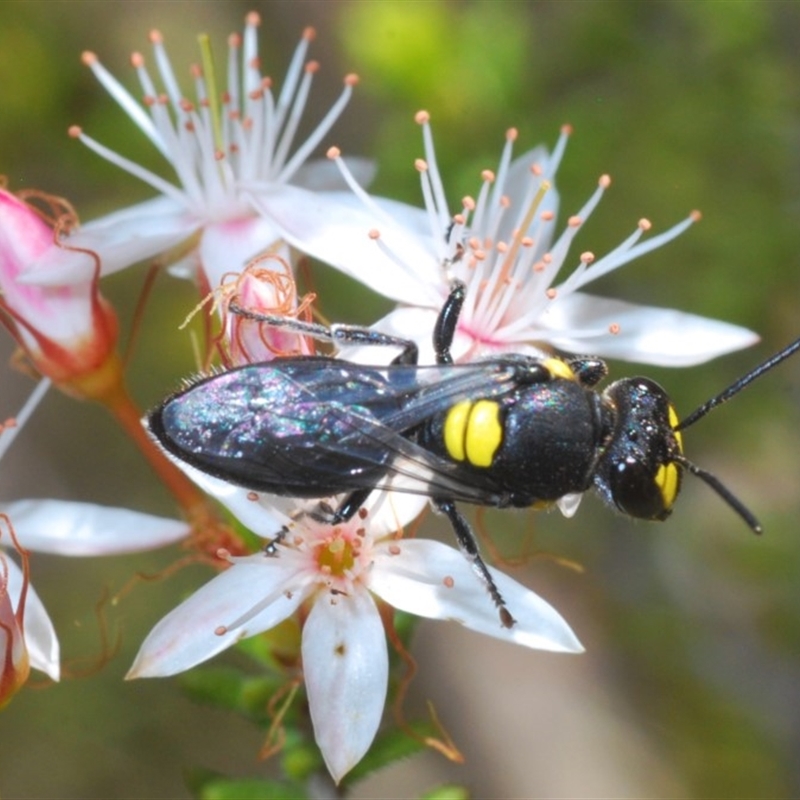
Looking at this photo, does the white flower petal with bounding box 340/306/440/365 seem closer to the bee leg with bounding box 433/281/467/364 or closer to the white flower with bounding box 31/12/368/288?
the bee leg with bounding box 433/281/467/364

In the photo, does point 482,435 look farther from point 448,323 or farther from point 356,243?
point 356,243

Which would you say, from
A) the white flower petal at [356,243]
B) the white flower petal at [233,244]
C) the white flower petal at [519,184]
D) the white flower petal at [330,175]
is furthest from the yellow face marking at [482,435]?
the white flower petal at [330,175]

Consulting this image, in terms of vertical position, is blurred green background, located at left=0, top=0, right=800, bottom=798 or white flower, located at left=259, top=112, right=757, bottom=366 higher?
white flower, located at left=259, top=112, right=757, bottom=366

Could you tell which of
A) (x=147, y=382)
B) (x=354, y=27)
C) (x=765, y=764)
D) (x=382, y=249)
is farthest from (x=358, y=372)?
(x=765, y=764)

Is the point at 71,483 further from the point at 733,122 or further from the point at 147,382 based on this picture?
the point at 733,122

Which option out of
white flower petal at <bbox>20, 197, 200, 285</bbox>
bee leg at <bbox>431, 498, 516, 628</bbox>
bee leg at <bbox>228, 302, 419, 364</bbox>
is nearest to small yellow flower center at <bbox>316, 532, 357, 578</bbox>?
bee leg at <bbox>431, 498, 516, 628</bbox>
